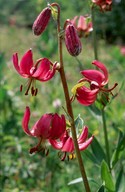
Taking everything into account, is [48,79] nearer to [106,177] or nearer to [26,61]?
[26,61]

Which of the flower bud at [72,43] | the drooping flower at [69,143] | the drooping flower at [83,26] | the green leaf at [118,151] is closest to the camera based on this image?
the flower bud at [72,43]

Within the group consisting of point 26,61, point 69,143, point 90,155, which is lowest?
point 90,155

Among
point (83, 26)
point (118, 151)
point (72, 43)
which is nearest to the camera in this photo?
point (72, 43)

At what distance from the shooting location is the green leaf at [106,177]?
1142 mm

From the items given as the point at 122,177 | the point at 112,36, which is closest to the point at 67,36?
the point at 122,177

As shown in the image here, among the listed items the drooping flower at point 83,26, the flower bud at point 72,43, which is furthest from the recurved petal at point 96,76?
the drooping flower at point 83,26

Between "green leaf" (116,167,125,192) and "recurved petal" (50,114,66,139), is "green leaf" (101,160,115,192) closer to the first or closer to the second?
"recurved petal" (50,114,66,139)

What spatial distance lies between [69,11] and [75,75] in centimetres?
246

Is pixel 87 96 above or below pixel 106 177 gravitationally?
above

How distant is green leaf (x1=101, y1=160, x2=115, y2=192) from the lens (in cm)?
114

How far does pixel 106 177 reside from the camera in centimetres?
117

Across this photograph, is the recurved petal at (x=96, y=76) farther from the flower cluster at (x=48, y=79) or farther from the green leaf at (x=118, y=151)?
the green leaf at (x=118, y=151)

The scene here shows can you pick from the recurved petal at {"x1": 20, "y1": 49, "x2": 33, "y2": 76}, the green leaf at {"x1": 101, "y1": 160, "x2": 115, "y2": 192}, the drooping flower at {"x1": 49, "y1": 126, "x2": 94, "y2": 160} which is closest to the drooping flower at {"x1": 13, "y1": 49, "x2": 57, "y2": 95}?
the recurved petal at {"x1": 20, "y1": 49, "x2": 33, "y2": 76}

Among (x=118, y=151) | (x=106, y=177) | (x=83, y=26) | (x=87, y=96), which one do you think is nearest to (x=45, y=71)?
(x=87, y=96)
